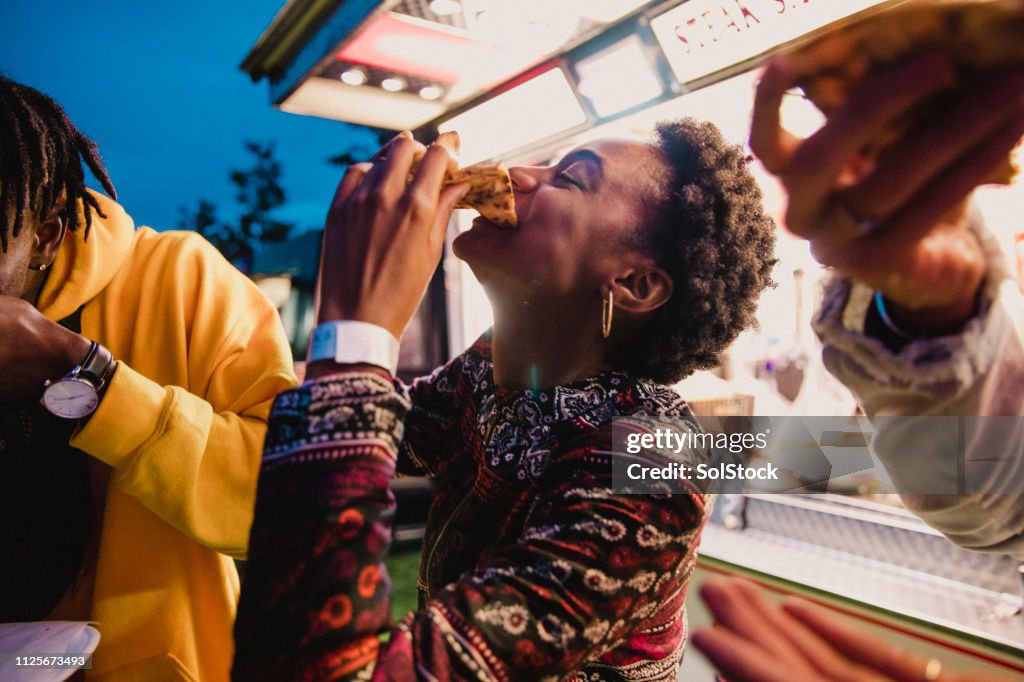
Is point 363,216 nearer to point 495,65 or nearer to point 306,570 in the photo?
point 306,570

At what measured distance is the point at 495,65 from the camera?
11.0 feet

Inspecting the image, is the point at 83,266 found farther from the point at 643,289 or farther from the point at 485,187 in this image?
the point at 643,289

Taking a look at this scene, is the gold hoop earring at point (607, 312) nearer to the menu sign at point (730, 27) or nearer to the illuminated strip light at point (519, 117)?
the menu sign at point (730, 27)

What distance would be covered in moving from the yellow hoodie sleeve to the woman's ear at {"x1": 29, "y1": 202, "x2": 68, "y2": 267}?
0.15 m

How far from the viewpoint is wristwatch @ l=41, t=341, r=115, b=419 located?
3.41 ft

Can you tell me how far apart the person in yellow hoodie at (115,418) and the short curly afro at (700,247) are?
3.09 feet

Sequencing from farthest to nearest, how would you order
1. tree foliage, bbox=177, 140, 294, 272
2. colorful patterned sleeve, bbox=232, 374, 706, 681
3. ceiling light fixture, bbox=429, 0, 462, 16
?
tree foliage, bbox=177, 140, 294, 272 → ceiling light fixture, bbox=429, 0, 462, 16 → colorful patterned sleeve, bbox=232, 374, 706, 681

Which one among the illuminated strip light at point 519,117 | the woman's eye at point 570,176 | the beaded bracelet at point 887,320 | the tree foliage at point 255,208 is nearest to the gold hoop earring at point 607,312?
the woman's eye at point 570,176

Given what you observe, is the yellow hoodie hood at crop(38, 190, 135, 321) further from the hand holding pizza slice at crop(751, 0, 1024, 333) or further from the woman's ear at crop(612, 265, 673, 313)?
the hand holding pizza slice at crop(751, 0, 1024, 333)

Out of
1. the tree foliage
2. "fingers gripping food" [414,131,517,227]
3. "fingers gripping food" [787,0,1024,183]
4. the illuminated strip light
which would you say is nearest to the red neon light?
the illuminated strip light

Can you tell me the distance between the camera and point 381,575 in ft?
2.59

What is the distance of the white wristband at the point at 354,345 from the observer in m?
0.85

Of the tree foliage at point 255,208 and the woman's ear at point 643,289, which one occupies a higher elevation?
the tree foliage at point 255,208

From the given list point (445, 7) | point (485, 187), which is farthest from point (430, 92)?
point (485, 187)
